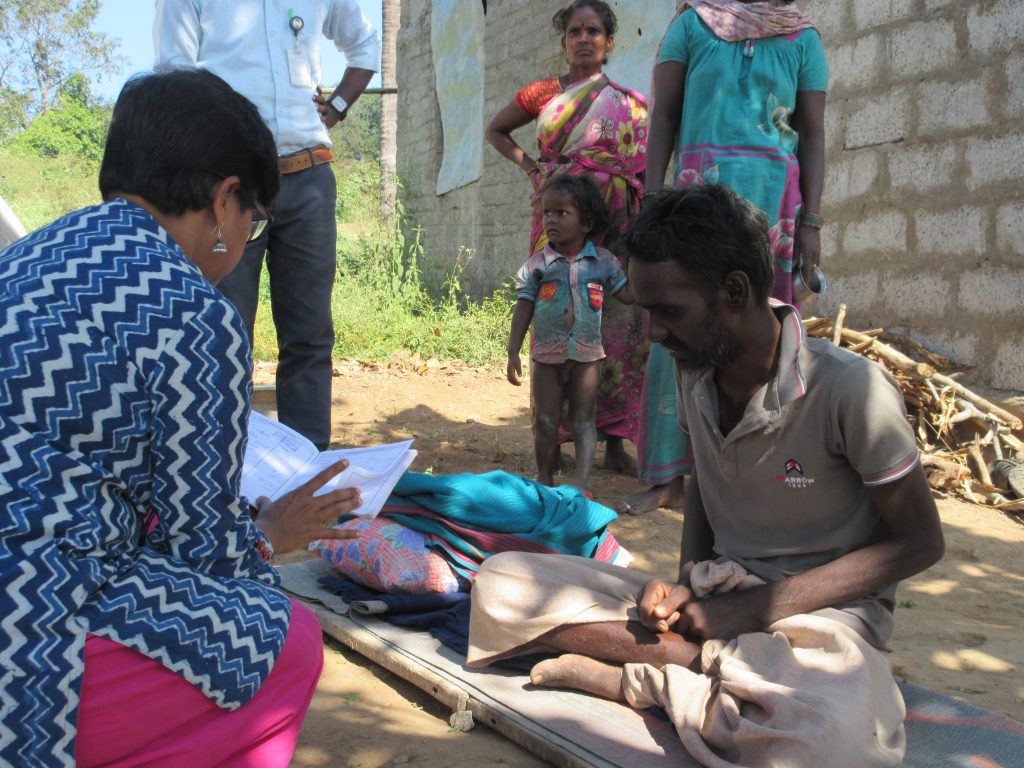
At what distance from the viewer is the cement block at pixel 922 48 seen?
17.0 ft

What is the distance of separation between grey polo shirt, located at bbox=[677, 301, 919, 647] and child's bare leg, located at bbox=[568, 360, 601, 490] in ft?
6.49

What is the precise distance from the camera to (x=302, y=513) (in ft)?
6.40

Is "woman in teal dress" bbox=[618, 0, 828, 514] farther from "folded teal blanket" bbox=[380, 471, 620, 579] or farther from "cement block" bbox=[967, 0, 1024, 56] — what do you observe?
"cement block" bbox=[967, 0, 1024, 56]

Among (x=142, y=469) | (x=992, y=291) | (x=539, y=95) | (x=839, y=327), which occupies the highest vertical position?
(x=539, y=95)

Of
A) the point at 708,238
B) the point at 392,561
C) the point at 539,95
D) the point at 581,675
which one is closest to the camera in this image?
the point at 708,238

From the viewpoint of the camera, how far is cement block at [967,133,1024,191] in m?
4.89

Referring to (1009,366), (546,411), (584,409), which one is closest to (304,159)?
(546,411)

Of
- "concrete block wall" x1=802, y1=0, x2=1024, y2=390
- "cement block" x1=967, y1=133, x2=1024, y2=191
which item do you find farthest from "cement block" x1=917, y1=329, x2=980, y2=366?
"cement block" x1=967, y1=133, x2=1024, y2=191

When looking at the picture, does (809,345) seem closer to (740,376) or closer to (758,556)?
(740,376)

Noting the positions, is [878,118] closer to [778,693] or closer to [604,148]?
[604,148]

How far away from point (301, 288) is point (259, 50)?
0.96 m

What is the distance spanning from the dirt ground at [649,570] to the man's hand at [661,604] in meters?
0.40

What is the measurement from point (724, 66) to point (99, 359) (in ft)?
9.62

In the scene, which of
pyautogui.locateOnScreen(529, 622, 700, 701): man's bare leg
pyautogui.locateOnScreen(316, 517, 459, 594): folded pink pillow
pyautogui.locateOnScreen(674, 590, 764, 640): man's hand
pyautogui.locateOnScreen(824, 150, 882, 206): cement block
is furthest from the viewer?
pyautogui.locateOnScreen(824, 150, 882, 206): cement block
